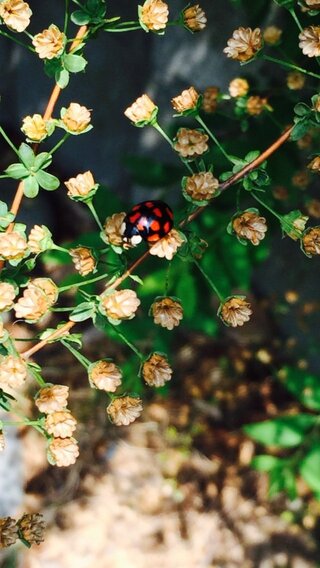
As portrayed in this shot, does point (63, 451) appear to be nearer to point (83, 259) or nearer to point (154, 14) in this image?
point (83, 259)

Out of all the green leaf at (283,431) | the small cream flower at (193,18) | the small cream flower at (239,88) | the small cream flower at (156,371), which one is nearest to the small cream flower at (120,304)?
the small cream flower at (156,371)

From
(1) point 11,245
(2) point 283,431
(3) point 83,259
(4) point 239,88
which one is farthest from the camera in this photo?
(2) point 283,431

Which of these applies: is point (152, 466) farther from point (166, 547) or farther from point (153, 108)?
point (153, 108)

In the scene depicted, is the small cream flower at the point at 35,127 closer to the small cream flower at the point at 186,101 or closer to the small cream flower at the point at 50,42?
the small cream flower at the point at 50,42

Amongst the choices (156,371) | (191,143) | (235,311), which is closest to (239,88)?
(191,143)

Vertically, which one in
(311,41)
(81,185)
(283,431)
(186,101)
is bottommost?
(283,431)

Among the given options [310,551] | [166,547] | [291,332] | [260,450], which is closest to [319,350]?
[291,332]

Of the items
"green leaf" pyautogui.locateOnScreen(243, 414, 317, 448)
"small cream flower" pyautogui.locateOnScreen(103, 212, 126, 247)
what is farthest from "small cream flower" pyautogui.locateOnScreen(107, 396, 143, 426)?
"green leaf" pyautogui.locateOnScreen(243, 414, 317, 448)
